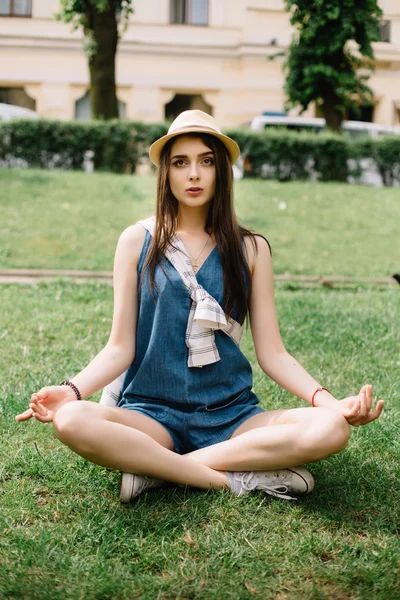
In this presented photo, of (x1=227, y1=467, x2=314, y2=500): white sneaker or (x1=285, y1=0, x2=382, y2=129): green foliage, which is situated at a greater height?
(x1=285, y1=0, x2=382, y2=129): green foliage

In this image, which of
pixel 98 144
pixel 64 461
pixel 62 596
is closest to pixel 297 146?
pixel 98 144

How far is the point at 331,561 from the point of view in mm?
2418

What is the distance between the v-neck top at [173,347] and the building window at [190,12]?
2178cm

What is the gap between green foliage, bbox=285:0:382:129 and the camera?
1463 cm

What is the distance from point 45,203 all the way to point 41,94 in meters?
13.7

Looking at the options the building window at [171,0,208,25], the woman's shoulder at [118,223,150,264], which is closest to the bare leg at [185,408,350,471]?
the woman's shoulder at [118,223,150,264]

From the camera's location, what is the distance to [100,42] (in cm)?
1266

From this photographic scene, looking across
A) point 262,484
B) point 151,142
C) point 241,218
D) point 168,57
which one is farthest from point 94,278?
point 168,57

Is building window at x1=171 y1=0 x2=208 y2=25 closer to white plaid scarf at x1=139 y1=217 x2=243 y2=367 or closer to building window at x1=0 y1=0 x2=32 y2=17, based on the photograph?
building window at x1=0 y1=0 x2=32 y2=17

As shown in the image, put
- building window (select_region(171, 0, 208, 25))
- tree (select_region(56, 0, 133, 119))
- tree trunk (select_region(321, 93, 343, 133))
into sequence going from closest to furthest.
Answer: tree (select_region(56, 0, 133, 119)) → tree trunk (select_region(321, 93, 343, 133)) → building window (select_region(171, 0, 208, 25))

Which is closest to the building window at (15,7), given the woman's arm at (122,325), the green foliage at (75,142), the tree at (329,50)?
the tree at (329,50)

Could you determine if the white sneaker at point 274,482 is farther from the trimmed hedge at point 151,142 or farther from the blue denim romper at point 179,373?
the trimmed hedge at point 151,142

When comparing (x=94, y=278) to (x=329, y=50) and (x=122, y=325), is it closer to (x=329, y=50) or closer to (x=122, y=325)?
(x=122, y=325)

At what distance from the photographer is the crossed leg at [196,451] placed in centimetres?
263
